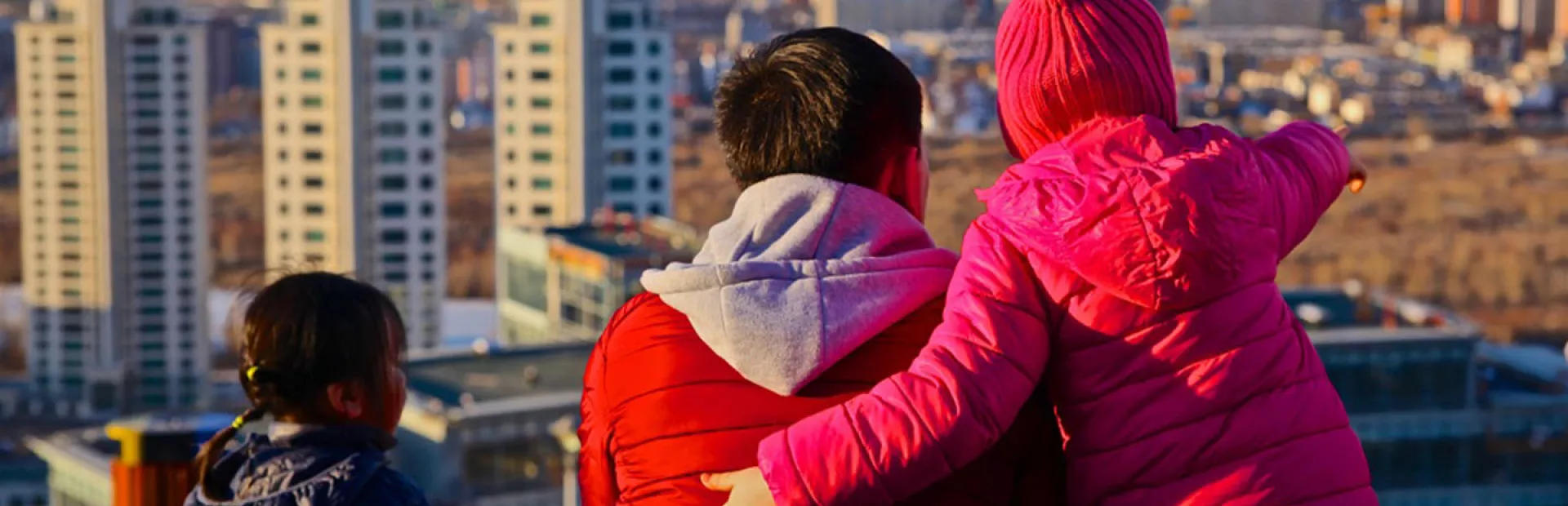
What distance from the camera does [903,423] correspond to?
5.71 ft

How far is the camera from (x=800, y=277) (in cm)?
179

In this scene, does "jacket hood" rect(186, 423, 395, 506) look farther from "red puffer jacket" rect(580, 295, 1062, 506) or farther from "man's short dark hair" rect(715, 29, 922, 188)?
"man's short dark hair" rect(715, 29, 922, 188)

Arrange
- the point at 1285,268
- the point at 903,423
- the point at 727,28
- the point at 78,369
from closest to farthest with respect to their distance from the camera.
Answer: the point at 903,423, the point at 78,369, the point at 1285,268, the point at 727,28

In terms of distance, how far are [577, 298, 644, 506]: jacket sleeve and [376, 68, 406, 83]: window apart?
63.3 feet

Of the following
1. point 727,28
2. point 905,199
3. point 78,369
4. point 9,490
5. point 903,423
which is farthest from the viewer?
point 727,28

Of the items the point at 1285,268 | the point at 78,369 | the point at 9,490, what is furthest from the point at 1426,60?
the point at 9,490

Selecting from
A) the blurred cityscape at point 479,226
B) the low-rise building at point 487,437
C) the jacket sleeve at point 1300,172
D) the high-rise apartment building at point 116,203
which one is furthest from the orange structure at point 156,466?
the high-rise apartment building at point 116,203

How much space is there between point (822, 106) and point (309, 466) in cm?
41

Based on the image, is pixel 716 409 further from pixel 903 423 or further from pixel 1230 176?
pixel 1230 176

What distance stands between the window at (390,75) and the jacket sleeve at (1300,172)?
63.4ft

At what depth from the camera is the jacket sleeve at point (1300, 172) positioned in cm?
183

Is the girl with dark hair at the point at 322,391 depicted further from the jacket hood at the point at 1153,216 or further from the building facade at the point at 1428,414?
the building facade at the point at 1428,414

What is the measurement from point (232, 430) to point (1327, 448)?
2.28 ft

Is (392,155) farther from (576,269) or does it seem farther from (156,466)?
(156,466)
